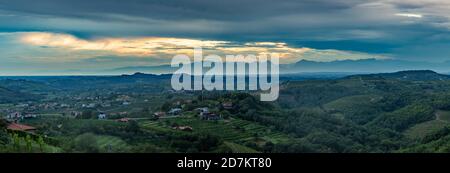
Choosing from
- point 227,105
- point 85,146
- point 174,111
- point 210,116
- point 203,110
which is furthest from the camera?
point 227,105

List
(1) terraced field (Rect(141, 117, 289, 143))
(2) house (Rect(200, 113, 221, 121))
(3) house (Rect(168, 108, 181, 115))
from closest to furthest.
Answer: (1) terraced field (Rect(141, 117, 289, 143)) → (2) house (Rect(200, 113, 221, 121)) → (3) house (Rect(168, 108, 181, 115))

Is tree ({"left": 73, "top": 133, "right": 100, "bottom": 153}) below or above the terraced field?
above

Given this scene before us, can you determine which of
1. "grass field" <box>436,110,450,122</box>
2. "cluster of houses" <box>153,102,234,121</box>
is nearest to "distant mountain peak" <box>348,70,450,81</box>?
"grass field" <box>436,110,450,122</box>

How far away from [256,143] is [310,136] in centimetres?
816

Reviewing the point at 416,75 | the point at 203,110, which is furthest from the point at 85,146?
the point at 416,75

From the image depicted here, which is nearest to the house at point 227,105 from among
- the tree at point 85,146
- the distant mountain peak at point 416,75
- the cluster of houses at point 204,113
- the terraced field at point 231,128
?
the cluster of houses at point 204,113

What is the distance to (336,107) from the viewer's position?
85000mm

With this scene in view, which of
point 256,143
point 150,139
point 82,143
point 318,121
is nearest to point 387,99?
point 318,121

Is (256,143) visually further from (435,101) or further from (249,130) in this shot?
(435,101)

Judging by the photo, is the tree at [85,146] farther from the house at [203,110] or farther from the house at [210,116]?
the house at [203,110]

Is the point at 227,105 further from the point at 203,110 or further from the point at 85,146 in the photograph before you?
the point at 85,146

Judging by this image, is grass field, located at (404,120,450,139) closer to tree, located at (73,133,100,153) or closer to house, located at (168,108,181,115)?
Result: house, located at (168,108,181,115)

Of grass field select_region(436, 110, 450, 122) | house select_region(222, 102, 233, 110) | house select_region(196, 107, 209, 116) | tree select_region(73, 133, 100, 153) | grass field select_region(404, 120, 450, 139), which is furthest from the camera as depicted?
grass field select_region(436, 110, 450, 122)

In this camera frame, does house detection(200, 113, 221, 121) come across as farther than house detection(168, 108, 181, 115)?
No
